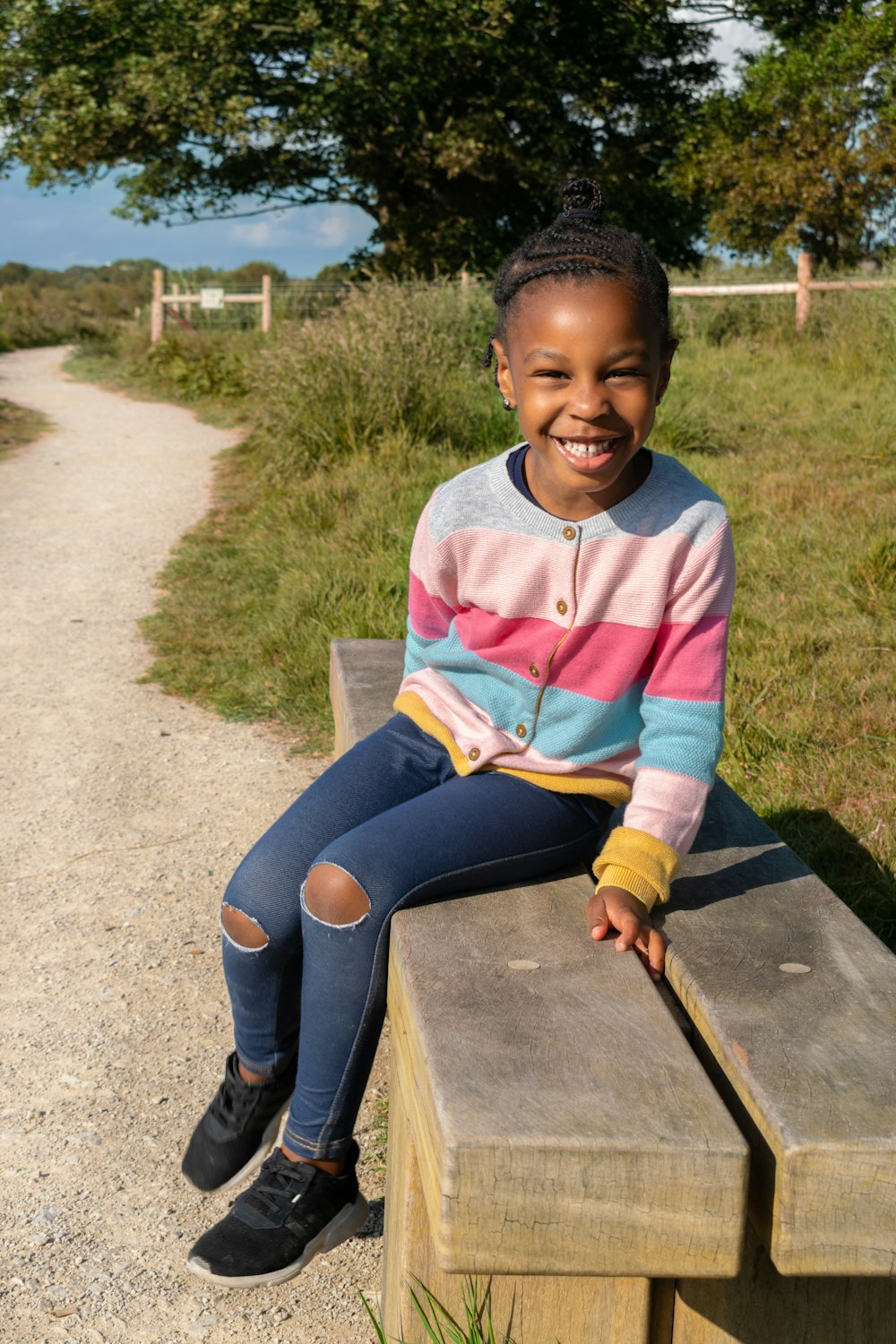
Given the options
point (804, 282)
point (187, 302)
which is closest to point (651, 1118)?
point (804, 282)

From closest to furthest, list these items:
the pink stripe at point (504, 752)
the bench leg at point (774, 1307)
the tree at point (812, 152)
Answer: the bench leg at point (774, 1307), the pink stripe at point (504, 752), the tree at point (812, 152)

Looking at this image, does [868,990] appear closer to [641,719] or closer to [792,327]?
[641,719]

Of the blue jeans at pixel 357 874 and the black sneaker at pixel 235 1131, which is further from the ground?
the blue jeans at pixel 357 874

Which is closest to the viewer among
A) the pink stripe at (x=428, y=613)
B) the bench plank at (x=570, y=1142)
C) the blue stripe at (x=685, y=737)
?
the bench plank at (x=570, y=1142)

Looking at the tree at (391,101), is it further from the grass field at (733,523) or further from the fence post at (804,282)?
the grass field at (733,523)

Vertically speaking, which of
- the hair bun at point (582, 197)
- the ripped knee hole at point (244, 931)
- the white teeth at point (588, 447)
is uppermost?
the hair bun at point (582, 197)

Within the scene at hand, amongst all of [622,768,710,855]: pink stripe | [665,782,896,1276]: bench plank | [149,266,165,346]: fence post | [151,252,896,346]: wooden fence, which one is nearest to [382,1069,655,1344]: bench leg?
[665,782,896,1276]: bench plank

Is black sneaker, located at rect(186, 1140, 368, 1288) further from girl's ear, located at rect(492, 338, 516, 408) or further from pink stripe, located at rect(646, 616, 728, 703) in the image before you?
girl's ear, located at rect(492, 338, 516, 408)

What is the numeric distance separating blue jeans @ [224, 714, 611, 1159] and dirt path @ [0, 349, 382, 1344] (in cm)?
32

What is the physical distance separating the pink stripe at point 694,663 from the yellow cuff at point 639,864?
0.23m

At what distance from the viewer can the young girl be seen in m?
1.80

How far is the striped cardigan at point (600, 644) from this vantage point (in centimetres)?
188

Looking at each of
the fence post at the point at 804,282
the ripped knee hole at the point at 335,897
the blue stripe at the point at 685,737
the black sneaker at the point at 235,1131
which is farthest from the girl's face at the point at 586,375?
the fence post at the point at 804,282

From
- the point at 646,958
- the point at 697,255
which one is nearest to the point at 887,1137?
the point at 646,958
